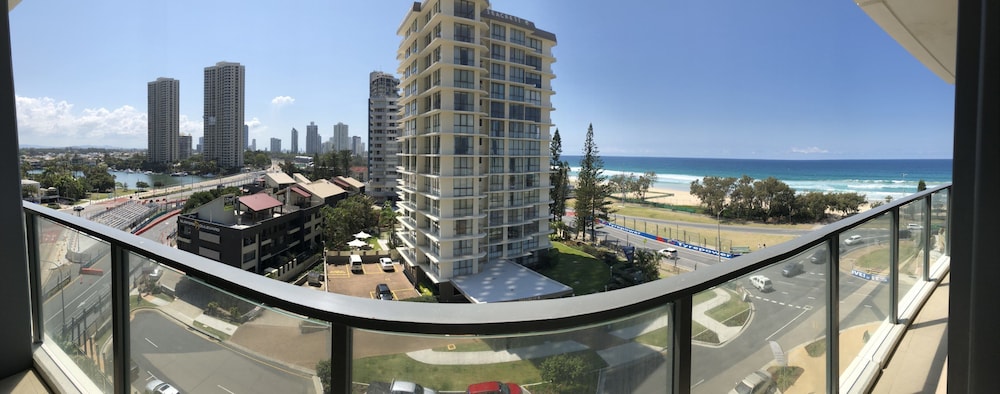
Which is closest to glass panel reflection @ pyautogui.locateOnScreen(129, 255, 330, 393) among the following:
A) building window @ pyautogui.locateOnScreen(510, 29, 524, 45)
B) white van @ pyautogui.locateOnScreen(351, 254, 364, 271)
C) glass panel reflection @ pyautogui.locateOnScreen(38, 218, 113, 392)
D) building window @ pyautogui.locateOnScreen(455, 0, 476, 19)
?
glass panel reflection @ pyautogui.locateOnScreen(38, 218, 113, 392)

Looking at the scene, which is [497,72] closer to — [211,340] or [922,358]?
[922,358]

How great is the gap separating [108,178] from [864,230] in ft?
111

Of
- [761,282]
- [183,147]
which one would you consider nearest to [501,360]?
[761,282]

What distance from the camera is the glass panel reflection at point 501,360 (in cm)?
38

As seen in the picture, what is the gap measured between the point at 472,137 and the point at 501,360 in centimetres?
1244

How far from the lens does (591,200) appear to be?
61.2ft

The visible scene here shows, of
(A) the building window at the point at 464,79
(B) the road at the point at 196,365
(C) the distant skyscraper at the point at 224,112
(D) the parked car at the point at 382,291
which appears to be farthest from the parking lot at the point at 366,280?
(C) the distant skyscraper at the point at 224,112

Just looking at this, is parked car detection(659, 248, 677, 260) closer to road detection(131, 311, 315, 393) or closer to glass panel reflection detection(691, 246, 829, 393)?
glass panel reflection detection(691, 246, 829, 393)

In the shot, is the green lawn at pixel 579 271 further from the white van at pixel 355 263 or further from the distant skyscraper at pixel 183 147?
the distant skyscraper at pixel 183 147

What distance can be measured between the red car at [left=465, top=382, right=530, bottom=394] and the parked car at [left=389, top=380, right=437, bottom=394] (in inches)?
1.5

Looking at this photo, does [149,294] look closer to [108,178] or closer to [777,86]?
[108,178]

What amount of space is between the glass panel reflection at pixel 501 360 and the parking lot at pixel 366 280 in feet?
41.4

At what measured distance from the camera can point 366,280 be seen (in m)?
14.4

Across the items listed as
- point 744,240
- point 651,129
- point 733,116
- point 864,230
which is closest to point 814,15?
point 733,116
